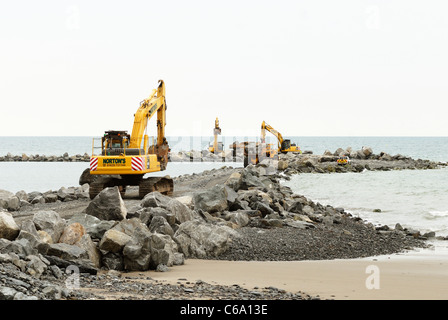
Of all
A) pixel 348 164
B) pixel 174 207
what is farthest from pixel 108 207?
pixel 348 164

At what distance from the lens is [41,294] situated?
645cm

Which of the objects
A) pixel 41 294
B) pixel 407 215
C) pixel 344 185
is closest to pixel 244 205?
pixel 407 215

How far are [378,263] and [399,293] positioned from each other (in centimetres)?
367

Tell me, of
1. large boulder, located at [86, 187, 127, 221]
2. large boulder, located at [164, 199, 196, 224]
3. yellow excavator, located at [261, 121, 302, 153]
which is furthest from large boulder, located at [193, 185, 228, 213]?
yellow excavator, located at [261, 121, 302, 153]

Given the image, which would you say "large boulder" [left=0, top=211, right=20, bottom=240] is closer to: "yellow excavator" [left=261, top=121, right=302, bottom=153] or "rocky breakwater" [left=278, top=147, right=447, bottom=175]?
"rocky breakwater" [left=278, top=147, right=447, bottom=175]

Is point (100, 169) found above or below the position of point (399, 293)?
above

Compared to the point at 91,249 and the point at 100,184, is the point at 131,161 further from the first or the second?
the point at 91,249

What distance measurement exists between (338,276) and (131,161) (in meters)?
11.7

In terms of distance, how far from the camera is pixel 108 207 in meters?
13.3

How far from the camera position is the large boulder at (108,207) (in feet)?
43.2

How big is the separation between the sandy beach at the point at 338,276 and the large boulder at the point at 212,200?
5.15 meters

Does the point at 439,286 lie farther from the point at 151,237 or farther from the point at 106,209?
the point at 106,209

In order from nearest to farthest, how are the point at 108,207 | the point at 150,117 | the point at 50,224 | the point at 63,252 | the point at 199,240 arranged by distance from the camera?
the point at 63,252
the point at 50,224
the point at 199,240
the point at 108,207
the point at 150,117

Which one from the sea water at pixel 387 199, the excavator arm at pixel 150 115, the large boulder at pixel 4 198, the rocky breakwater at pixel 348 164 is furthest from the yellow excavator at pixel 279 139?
the large boulder at pixel 4 198
